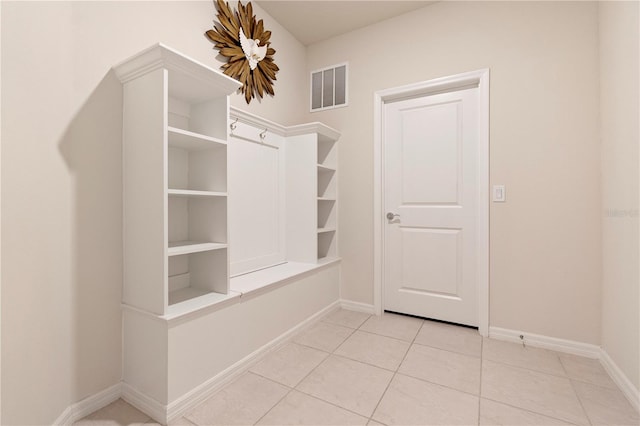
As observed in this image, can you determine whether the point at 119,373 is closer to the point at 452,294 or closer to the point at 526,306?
the point at 452,294

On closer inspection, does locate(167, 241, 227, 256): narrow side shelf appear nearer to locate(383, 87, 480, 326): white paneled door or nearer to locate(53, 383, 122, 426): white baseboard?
locate(53, 383, 122, 426): white baseboard

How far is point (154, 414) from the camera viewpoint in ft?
4.46

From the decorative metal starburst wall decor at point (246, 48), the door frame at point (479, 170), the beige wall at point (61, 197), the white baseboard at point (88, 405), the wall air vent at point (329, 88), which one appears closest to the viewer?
the beige wall at point (61, 197)

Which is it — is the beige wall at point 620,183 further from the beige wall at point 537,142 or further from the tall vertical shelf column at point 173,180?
the tall vertical shelf column at point 173,180

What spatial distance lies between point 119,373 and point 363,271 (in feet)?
6.45

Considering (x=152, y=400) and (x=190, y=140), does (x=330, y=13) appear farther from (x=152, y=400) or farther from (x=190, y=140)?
(x=152, y=400)

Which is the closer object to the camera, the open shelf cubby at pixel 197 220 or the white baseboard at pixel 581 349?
the white baseboard at pixel 581 349

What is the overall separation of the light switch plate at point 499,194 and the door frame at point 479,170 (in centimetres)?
5

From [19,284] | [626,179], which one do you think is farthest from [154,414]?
[626,179]

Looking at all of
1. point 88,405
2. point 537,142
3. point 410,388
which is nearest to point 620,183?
point 537,142

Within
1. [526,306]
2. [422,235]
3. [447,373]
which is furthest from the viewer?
[422,235]

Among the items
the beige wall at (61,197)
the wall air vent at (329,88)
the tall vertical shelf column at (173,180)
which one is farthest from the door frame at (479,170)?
the beige wall at (61,197)

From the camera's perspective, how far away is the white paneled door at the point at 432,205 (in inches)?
92.0

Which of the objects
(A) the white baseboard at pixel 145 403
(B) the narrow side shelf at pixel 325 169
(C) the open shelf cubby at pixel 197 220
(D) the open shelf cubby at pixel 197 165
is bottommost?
(A) the white baseboard at pixel 145 403
